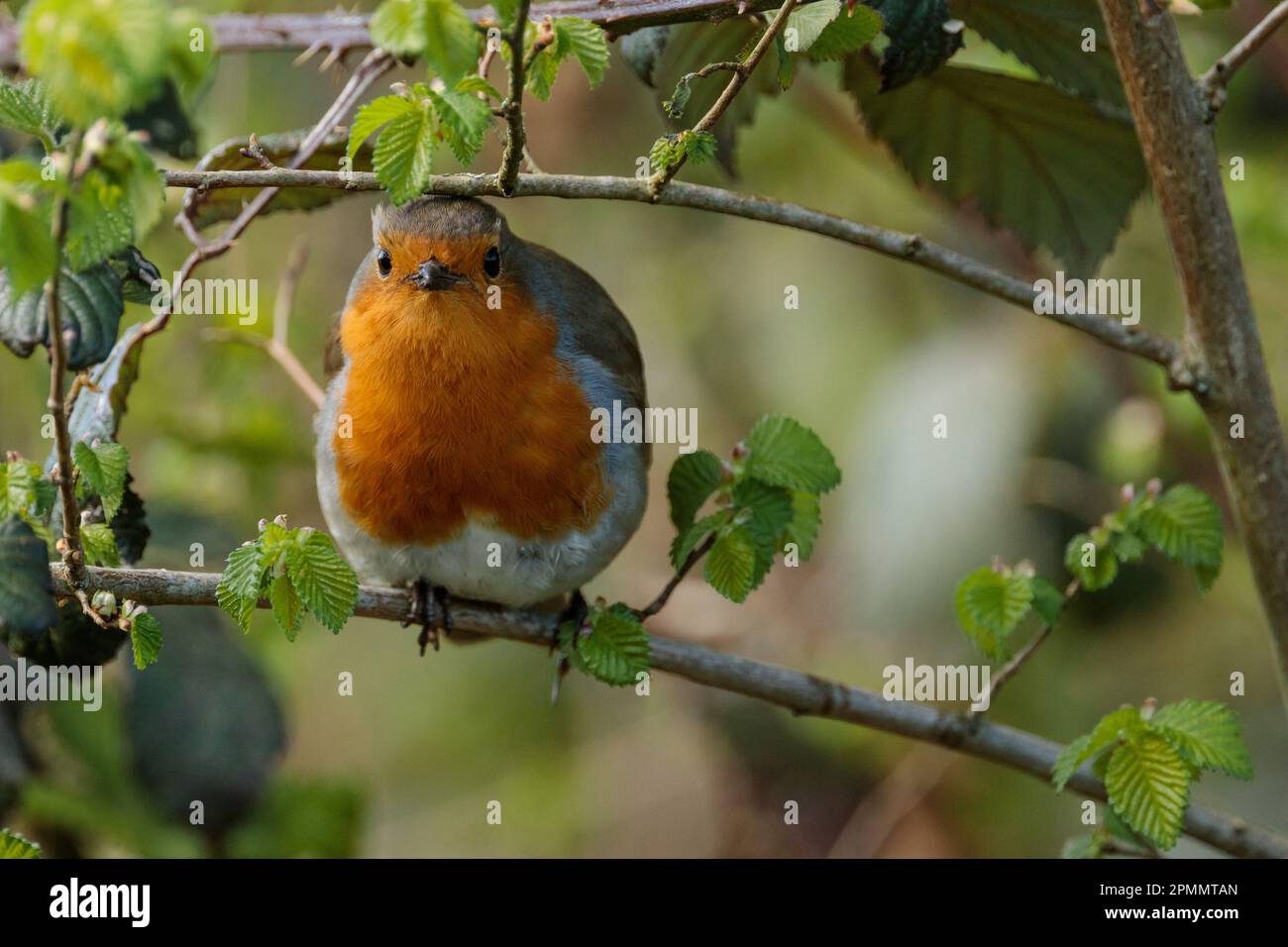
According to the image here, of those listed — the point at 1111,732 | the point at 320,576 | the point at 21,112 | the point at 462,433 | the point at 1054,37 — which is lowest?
the point at 1111,732

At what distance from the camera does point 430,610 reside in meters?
3.36

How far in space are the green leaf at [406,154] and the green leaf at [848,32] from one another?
25.6 inches

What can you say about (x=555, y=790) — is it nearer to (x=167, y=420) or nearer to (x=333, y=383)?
(x=167, y=420)

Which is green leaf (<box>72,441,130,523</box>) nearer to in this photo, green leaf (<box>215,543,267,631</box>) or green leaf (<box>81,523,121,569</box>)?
green leaf (<box>81,523,121,569</box>)

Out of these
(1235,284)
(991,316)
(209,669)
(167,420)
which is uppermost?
(991,316)

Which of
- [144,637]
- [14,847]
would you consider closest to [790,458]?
[144,637]

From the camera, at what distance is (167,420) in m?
4.38

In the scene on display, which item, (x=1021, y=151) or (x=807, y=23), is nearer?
(x=807, y=23)

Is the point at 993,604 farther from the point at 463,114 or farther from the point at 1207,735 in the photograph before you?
the point at 463,114

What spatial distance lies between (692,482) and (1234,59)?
121 cm

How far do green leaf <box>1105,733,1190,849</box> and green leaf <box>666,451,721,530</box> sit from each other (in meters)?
0.88

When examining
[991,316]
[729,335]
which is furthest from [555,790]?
[991,316]

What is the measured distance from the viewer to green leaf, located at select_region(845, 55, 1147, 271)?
9.82 ft
